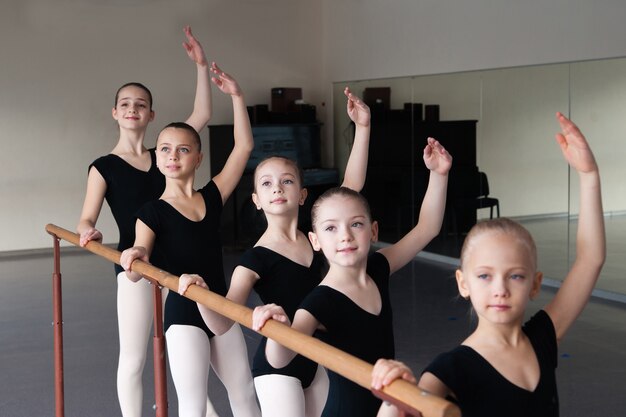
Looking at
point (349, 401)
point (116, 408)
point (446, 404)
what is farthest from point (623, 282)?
point (446, 404)

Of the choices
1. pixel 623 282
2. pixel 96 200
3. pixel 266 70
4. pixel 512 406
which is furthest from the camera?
pixel 266 70

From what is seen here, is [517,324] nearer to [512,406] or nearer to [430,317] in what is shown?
→ [512,406]

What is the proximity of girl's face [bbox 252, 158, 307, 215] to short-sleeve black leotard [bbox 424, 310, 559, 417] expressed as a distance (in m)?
1.06

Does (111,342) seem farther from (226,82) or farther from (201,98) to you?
(226,82)

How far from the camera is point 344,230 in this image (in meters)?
2.15

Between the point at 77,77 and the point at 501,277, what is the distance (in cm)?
855

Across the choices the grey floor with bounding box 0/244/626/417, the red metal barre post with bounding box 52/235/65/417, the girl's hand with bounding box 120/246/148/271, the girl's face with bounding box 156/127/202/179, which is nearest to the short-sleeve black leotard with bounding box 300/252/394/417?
the girl's hand with bounding box 120/246/148/271

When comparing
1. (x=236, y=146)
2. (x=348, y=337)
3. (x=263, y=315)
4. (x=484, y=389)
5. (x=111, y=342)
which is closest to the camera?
(x=484, y=389)

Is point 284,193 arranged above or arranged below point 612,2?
below

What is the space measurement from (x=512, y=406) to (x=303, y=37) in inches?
375

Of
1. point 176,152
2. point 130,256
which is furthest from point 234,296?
point 176,152

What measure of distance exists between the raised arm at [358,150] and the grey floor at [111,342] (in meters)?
1.76

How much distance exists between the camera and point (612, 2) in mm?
6406

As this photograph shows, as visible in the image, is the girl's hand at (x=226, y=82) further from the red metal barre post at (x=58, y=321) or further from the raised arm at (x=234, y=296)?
the raised arm at (x=234, y=296)
